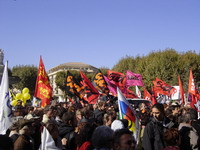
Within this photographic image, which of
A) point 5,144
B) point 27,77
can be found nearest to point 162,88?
point 5,144

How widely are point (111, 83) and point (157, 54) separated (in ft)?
110

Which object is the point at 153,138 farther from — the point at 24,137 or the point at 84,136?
the point at 24,137

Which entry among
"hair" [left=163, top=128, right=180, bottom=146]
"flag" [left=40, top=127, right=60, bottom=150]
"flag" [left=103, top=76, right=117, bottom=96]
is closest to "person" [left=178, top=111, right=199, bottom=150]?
"hair" [left=163, top=128, right=180, bottom=146]

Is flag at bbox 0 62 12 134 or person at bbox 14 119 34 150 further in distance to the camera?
flag at bbox 0 62 12 134

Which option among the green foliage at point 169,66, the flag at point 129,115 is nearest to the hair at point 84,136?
the flag at point 129,115

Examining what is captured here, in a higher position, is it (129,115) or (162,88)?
(162,88)

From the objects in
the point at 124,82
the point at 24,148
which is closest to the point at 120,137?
the point at 24,148

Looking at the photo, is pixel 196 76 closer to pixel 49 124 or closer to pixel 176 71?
pixel 176 71

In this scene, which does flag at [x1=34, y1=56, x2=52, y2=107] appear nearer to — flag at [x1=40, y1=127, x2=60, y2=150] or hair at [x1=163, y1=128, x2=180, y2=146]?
flag at [x1=40, y1=127, x2=60, y2=150]

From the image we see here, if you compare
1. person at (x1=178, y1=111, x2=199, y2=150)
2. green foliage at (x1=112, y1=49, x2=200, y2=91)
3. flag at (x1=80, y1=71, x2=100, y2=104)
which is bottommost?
person at (x1=178, y1=111, x2=199, y2=150)

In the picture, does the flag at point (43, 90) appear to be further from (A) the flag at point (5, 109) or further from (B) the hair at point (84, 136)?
(B) the hair at point (84, 136)

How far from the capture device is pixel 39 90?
11477 mm

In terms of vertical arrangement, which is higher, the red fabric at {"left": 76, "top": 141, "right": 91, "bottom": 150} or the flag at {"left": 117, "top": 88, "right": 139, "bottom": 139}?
the flag at {"left": 117, "top": 88, "right": 139, "bottom": 139}

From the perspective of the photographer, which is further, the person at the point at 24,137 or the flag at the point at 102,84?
the flag at the point at 102,84
